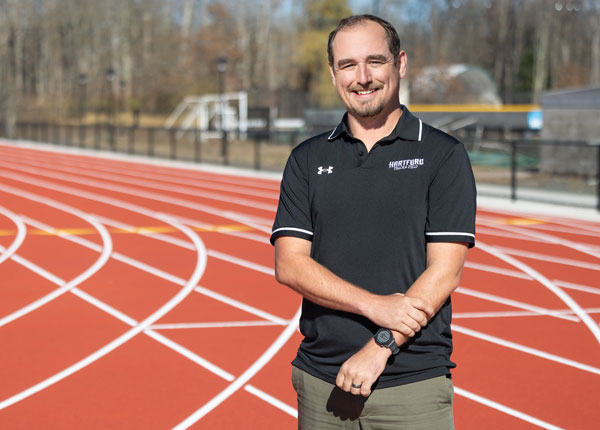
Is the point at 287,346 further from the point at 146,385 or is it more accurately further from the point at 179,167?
the point at 179,167

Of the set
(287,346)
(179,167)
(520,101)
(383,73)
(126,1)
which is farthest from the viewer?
(126,1)

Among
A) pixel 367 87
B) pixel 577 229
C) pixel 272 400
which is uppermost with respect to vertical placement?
pixel 367 87

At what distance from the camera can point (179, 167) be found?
87.0ft

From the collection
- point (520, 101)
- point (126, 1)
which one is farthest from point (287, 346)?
point (126, 1)

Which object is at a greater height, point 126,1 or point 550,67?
point 126,1

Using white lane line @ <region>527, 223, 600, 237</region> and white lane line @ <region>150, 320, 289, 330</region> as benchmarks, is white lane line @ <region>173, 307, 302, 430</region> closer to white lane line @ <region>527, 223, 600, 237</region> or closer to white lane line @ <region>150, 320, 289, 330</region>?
white lane line @ <region>150, 320, 289, 330</region>

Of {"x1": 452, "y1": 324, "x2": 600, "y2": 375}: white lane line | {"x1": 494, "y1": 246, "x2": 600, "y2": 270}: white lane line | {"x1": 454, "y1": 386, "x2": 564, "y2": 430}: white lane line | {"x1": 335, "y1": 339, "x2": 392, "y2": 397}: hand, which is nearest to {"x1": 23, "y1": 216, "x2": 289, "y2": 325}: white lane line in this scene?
{"x1": 452, "y1": 324, "x2": 600, "y2": 375}: white lane line

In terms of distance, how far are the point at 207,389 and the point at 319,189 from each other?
3.19 meters

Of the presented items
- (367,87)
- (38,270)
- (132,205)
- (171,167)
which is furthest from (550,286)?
(171,167)

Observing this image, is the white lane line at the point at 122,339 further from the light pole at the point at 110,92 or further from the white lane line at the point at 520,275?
the light pole at the point at 110,92

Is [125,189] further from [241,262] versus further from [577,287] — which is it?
[577,287]

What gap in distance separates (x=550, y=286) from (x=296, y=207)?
6.66 m

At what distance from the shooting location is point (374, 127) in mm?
2529

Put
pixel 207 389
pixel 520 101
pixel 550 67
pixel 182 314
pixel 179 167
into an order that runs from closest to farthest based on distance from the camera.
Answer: pixel 207 389 < pixel 182 314 < pixel 179 167 < pixel 520 101 < pixel 550 67
